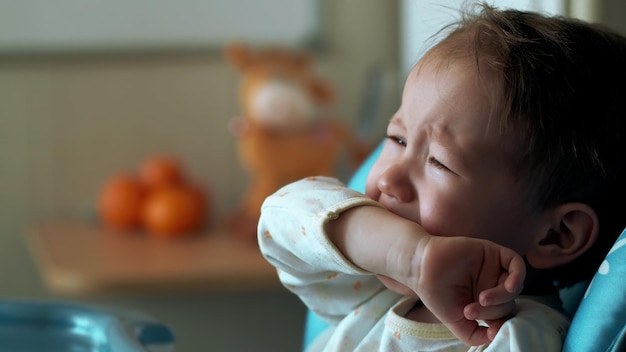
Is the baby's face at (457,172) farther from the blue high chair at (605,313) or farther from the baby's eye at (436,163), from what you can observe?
the blue high chair at (605,313)

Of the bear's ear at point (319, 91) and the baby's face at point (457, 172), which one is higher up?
the baby's face at point (457, 172)

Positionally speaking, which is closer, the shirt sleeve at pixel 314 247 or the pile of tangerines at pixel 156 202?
the shirt sleeve at pixel 314 247

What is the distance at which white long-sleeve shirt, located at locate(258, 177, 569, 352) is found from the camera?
30.4 inches

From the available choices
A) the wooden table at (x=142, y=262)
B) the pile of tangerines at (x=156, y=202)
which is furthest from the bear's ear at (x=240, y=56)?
the wooden table at (x=142, y=262)

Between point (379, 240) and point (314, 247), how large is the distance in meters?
0.09

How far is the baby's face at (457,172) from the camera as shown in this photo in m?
0.80

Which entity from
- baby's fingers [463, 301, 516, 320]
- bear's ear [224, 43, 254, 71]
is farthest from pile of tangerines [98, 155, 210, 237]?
baby's fingers [463, 301, 516, 320]

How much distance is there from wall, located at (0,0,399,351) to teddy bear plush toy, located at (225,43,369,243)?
7.9 inches

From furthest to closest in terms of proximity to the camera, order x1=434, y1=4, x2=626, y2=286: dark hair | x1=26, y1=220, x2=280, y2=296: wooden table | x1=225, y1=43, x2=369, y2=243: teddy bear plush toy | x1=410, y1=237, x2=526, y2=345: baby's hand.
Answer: x1=225, y1=43, x2=369, y2=243: teddy bear plush toy
x1=26, y1=220, x2=280, y2=296: wooden table
x1=434, y1=4, x2=626, y2=286: dark hair
x1=410, y1=237, x2=526, y2=345: baby's hand

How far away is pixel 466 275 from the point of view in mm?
698

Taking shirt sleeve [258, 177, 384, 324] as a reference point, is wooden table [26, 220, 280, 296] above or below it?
below

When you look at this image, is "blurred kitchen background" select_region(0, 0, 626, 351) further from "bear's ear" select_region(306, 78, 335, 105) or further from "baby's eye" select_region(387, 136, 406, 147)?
"baby's eye" select_region(387, 136, 406, 147)

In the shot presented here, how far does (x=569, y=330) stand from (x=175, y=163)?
1631 millimetres

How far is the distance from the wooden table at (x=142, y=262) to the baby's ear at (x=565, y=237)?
44.1 inches
